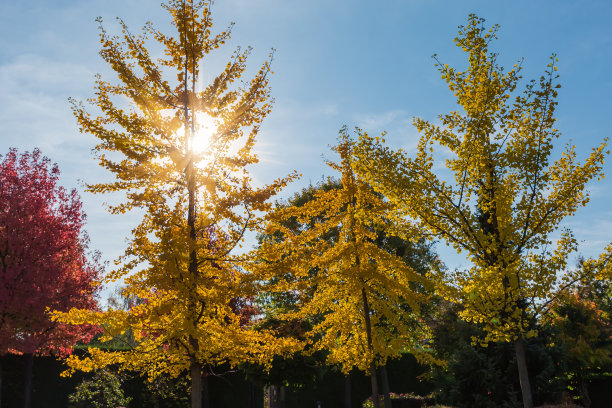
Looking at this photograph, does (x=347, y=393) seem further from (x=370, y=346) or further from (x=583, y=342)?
(x=370, y=346)

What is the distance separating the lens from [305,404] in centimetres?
2270

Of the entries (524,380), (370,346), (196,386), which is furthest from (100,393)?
(524,380)

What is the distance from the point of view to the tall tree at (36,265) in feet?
54.0

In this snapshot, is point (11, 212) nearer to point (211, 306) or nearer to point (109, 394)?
point (109, 394)

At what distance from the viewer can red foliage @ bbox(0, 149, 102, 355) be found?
16.5 metres

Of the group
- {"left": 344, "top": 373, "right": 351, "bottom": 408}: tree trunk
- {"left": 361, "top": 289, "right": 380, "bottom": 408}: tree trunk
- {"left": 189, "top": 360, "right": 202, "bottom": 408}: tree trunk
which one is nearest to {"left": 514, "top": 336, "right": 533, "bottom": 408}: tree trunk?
{"left": 361, "top": 289, "right": 380, "bottom": 408}: tree trunk

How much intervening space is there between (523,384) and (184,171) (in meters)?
8.35

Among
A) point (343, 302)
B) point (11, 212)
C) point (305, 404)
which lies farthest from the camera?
point (305, 404)

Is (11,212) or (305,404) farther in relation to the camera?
(305,404)

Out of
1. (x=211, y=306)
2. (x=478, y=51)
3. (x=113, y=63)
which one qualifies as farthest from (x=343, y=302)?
(x=113, y=63)

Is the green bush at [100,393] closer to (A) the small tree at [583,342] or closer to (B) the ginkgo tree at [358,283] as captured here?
(B) the ginkgo tree at [358,283]

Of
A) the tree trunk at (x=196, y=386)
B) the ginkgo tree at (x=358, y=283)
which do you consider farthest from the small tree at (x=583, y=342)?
the tree trunk at (x=196, y=386)

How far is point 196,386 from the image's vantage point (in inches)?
393

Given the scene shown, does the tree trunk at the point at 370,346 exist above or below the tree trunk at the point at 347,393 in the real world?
above
